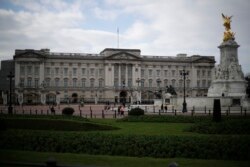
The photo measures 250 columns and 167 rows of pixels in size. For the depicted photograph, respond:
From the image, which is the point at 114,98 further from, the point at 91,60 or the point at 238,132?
the point at 238,132

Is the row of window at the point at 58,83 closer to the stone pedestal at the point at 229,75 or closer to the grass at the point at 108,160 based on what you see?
the stone pedestal at the point at 229,75

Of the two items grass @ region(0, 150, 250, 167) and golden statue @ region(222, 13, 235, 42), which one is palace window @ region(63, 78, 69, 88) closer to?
golden statue @ region(222, 13, 235, 42)

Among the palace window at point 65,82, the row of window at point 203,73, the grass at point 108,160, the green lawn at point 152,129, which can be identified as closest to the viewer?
the grass at point 108,160

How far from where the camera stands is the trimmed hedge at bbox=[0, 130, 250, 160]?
13.6 meters

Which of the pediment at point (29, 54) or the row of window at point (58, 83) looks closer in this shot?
the pediment at point (29, 54)

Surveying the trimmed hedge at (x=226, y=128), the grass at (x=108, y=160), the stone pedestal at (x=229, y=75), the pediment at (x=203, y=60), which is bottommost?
the grass at (x=108, y=160)

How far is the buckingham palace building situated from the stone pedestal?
48677 mm

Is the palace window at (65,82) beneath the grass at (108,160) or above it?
above

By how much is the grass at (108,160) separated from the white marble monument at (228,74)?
126 feet

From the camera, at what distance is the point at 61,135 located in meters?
15.9

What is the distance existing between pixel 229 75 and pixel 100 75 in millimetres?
62453

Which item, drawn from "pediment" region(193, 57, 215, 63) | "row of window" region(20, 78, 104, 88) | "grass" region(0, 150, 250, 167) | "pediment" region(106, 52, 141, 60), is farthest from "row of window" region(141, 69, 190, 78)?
"grass" region(0, 150, 250, 167)

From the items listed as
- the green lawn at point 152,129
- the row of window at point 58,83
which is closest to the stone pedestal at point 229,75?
the green lawn at point 152,129

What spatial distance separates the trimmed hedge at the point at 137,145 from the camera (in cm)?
1362
